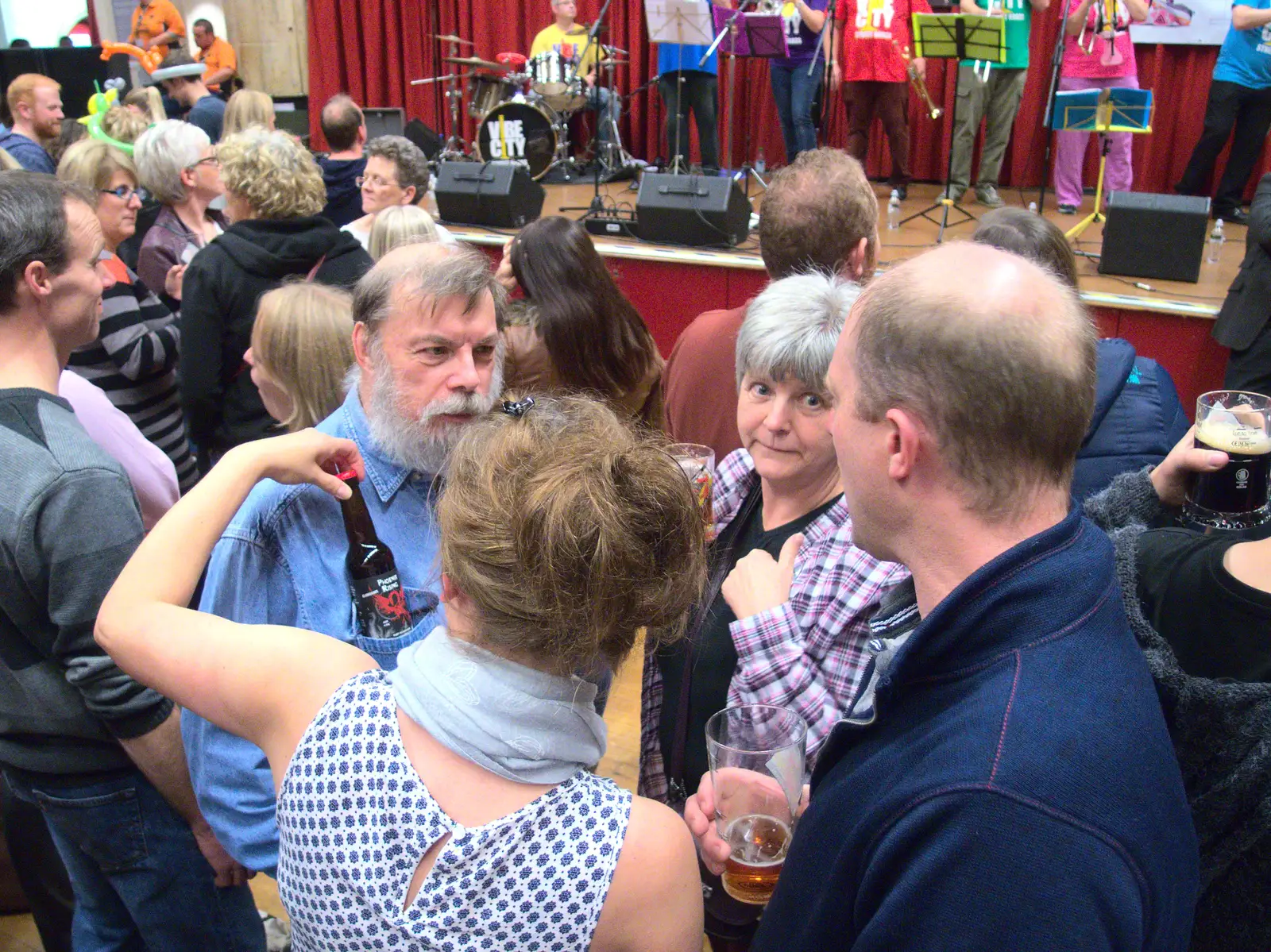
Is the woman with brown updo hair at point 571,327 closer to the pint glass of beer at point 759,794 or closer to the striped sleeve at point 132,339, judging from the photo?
the striped sleeve at point 132,339

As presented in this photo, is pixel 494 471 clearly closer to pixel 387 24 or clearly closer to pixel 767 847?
pixel 767 847

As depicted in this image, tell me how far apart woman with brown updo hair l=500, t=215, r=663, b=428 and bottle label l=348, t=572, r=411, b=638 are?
4.54 feet

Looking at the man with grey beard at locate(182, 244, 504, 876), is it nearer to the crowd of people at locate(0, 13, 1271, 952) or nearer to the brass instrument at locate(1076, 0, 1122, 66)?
the crowd of people at locate(0, 13, 1271, 952)

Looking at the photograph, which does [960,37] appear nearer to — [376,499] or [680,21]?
[680,21]

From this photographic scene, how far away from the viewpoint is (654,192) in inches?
221

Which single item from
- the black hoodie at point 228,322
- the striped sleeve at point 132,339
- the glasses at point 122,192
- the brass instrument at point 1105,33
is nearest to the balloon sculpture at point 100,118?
the glasses at point 122,192

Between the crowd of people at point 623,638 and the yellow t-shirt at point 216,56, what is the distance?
952 cm

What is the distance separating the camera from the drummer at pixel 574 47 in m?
8.20

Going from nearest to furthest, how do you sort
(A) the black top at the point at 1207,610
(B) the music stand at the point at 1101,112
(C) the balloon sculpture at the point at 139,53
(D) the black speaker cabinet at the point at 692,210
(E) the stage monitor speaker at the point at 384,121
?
(A) the black top at the point at 1207,610, (D) the black speaker cabinet at the point at 692,210, (B) the music stand at the point at 1101,112, (E) the stage monitor speaker at the point at 384,121, (C) the balloon sculpture at the point at 139,53

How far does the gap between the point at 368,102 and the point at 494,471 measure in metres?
10.8

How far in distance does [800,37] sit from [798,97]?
1.36 ft

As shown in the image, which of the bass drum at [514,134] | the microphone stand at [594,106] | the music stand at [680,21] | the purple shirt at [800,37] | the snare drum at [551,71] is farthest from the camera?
the snare drum at [551,71]

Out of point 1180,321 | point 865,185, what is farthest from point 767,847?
point 1180,321

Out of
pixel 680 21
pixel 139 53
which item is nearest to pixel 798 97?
pixel 680 21
